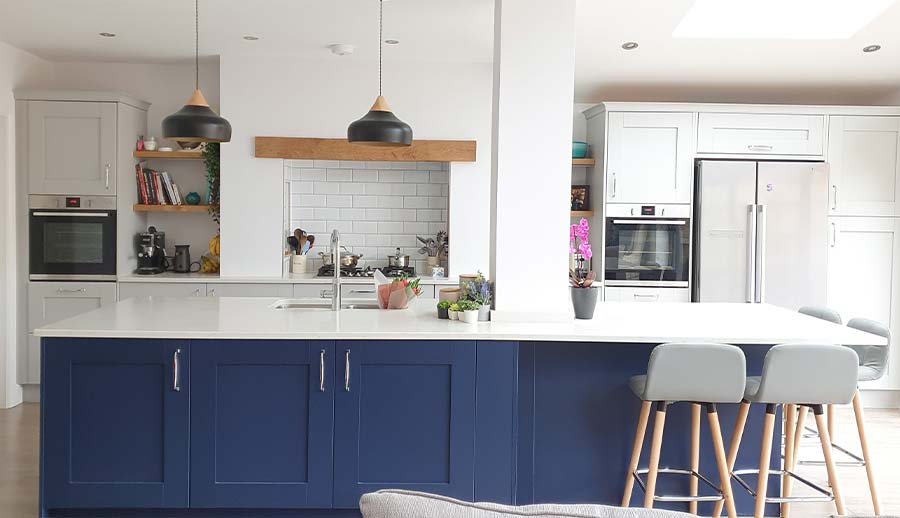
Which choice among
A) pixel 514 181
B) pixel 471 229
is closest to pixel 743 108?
pixel 471 229

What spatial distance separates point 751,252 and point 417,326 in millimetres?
3568

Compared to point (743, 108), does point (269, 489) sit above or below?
below

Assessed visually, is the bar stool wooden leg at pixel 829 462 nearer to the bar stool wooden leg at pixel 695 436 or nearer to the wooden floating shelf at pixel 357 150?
the bar stool wooden leg at pixel 695 436

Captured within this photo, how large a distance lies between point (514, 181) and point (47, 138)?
12.5ft

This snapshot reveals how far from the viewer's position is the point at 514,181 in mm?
3967

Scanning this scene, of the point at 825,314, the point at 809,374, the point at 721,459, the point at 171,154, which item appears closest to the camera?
the point at 809,374

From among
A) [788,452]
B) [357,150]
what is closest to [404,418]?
[788,452]

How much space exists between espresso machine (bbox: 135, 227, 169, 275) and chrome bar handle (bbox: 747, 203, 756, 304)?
4.49 meters

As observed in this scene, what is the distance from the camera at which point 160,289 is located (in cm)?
607

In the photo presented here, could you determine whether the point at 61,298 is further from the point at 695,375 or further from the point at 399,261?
the point at 695,375

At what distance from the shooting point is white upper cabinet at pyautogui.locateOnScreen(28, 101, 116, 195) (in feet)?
19.6

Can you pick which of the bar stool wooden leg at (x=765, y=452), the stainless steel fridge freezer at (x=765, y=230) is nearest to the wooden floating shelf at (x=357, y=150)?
the stainless steel fridge freezer at (x=765, y=230)

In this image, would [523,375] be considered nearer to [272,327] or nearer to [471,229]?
[272,327]

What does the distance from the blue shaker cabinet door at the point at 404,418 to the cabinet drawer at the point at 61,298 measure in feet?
10.3
